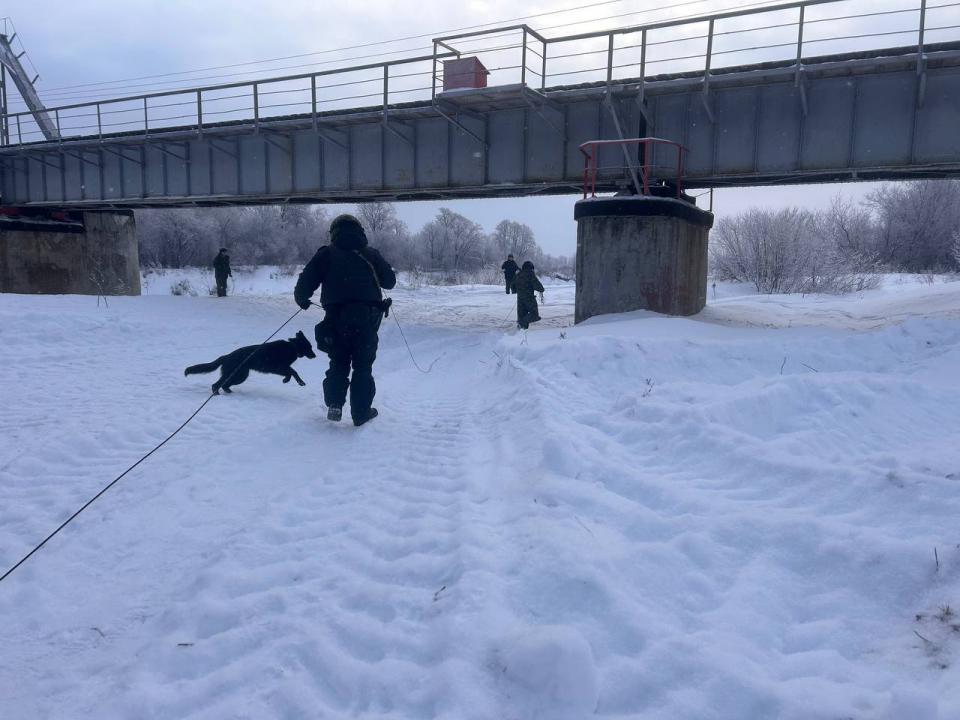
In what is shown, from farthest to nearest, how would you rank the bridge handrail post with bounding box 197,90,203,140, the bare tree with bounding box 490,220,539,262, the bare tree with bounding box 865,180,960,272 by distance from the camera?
the bare tree with bounding box 490,220,539,262 → the bare tree with bounding box 865,180,960,272 → the bridge handrail post with bounding box 197,90,203,140

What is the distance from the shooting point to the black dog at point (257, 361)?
7629 mm

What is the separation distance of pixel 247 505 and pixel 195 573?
3.08ft

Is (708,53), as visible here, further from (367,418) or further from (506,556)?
(506,556)

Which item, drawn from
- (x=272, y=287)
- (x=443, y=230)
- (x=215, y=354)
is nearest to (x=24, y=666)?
(x=215, y=354)

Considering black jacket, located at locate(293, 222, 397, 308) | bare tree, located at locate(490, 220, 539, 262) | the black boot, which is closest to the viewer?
black jacket, located at locate(293, 222, 397, 308)

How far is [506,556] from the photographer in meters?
3.15

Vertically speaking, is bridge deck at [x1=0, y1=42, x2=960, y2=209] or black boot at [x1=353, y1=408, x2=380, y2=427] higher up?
bridge deck at [x1=0, y1=42, x2=960, y2=209]

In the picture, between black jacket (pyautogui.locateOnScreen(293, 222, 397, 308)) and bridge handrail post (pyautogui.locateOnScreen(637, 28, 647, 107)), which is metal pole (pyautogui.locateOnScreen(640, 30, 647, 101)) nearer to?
bridge handrail post (pyautogui.locateOnScreen(637, 28, 647, 107))

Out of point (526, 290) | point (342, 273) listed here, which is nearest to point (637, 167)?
point (526, 290)

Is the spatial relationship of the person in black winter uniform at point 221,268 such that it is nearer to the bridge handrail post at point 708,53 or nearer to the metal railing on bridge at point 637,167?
the metal railing on bridge at point 637,167

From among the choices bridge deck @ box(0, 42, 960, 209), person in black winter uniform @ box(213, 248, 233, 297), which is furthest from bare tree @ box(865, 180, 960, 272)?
person in black winter uniform @ box(213, 248, 233, 297)

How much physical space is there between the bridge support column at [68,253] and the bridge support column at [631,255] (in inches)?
774

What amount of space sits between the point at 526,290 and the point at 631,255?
2696 mm

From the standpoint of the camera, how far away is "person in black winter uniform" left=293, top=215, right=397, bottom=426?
609 centimetres
